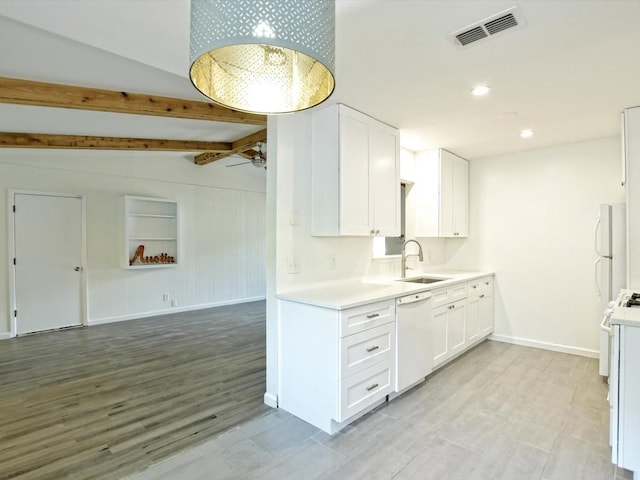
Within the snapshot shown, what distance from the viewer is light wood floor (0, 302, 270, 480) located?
211cm

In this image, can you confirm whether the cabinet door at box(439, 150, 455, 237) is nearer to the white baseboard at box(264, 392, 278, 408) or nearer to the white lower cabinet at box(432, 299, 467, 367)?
the white lower cabinet at box(432, 299, 467, 367)

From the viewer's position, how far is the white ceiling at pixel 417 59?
5.27 ft

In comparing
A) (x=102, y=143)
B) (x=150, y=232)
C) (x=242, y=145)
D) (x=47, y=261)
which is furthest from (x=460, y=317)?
(x=47, y=261)

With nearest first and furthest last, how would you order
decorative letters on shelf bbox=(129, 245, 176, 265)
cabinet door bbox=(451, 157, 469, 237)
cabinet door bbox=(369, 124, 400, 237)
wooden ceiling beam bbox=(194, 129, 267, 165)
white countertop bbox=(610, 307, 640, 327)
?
white countertop bbox=(610, 307, 640, 327) < cabinet door bbox=(369, 124, 400, 237) < cabinet door bbox=(451, 157, 469, 237) < wooden ceiling beam bbox=(194, 129, 267, 165) < decorative letters on shelf bbox=(129, 245, 176, 265)

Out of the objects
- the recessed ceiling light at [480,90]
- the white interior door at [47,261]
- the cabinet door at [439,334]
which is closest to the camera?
the recessed ceiling light at [480,90]

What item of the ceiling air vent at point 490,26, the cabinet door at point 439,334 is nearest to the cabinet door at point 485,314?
the cabinet door at point 439,334

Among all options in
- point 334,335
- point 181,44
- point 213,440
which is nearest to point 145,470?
point 213,440

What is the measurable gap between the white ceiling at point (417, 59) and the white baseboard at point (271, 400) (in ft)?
8.06

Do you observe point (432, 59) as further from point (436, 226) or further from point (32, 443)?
point (32, 443)

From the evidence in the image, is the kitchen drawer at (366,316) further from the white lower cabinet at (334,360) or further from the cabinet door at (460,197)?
the cabinet door at (460,197)

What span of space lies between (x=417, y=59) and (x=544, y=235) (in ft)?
10.5

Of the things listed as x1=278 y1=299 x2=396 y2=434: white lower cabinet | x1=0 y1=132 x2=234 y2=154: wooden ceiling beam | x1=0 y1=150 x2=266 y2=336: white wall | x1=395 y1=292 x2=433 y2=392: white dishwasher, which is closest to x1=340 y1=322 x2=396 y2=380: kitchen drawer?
x1=278 y1=299 x2=396 y2=434: white lower cabinet

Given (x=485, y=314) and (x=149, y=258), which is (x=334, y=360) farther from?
(x=149, y=258)

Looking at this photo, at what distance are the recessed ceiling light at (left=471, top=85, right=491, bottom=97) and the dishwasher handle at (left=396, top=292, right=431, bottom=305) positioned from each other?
1.66 meters
